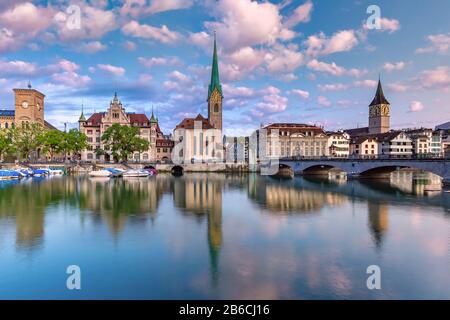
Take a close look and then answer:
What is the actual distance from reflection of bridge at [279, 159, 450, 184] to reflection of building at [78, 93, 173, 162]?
4129 cm

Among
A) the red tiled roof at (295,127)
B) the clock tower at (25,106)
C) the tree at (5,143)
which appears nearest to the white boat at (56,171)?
the tree at (5,143)

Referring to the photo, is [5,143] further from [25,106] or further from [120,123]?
[25,106]

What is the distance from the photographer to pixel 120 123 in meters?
114

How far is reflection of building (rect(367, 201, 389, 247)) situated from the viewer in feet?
82.2

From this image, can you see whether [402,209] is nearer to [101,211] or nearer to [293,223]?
[293,223]

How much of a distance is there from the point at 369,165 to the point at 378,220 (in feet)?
148

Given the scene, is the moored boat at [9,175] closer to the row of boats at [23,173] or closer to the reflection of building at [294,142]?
the row of boats at [23,173]

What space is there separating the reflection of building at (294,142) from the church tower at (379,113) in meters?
43.5

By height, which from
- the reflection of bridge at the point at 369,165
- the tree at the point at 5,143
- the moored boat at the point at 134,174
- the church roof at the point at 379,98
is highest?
the church roof at the point at 379,98

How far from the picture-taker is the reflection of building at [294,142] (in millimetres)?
129250

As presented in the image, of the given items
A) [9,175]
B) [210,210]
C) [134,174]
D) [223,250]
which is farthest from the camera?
[134,174]

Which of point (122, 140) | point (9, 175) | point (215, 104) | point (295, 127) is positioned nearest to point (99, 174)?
point (9, 175)

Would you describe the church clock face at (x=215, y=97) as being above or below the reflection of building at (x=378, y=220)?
above
